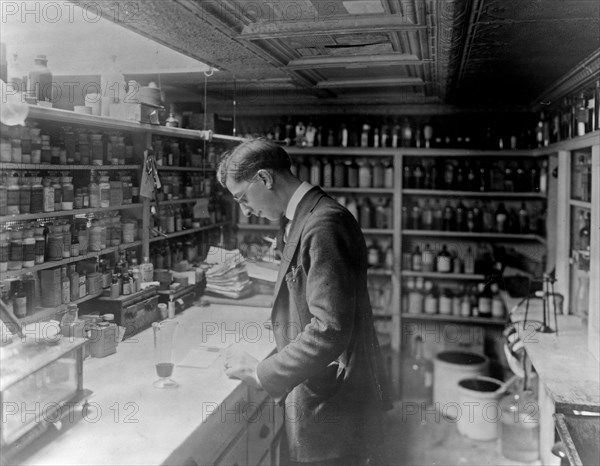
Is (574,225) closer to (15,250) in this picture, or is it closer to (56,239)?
(56,239)

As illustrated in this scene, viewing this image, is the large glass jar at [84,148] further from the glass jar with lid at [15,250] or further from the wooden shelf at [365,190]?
the wooden shelf at [365,190]

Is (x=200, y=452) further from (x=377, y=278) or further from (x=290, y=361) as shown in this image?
(x=377, y=278)

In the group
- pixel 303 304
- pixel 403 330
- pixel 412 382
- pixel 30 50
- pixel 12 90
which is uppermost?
pixel 30 50

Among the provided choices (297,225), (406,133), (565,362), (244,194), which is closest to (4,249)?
(244,194)

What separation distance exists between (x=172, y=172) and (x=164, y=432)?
268cm

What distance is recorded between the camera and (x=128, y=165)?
3.56 meters

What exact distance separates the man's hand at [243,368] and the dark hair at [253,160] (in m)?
0.64

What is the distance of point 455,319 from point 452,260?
546 mm

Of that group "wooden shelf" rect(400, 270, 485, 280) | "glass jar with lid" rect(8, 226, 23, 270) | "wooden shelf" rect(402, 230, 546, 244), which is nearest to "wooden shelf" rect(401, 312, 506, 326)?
"wooden shelf" rect(400, 270, 485, 280)

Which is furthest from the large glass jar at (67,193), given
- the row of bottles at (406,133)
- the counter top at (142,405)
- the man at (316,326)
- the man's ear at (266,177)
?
the row of bottles at (406,133)

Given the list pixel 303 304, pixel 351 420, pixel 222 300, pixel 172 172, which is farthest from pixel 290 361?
pixel 172 172

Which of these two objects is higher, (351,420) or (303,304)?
(303,304)

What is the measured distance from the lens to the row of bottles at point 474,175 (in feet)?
18.4

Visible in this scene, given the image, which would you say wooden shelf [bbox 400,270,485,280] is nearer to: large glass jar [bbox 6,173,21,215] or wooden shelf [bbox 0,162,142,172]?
wooden shelf [bbox 0,162,142,172]
